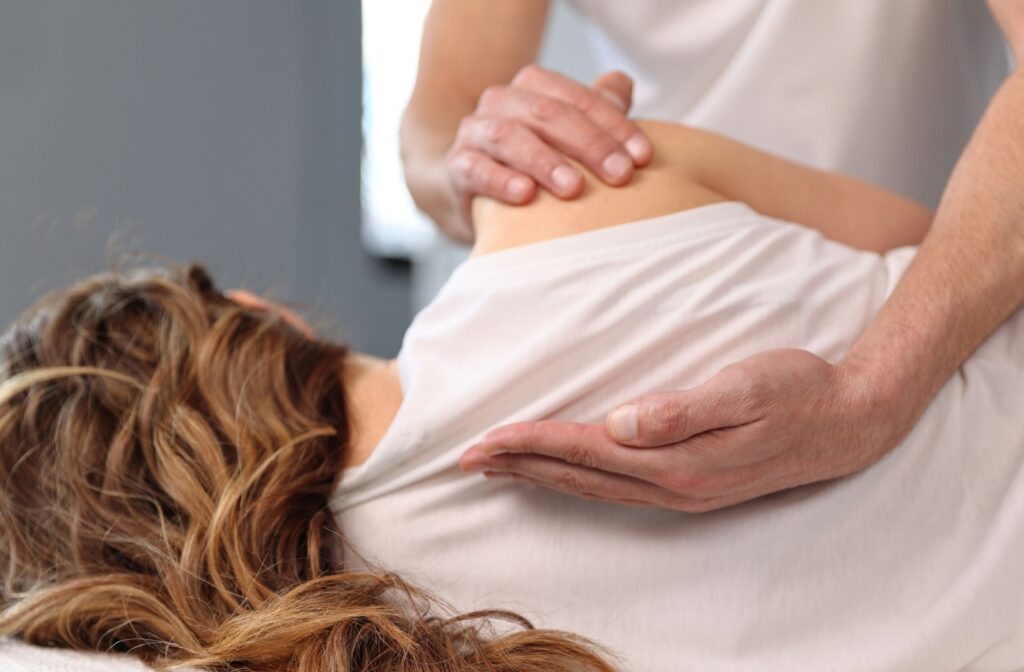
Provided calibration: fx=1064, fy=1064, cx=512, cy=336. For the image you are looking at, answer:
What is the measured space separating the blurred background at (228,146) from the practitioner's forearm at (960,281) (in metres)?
1.99

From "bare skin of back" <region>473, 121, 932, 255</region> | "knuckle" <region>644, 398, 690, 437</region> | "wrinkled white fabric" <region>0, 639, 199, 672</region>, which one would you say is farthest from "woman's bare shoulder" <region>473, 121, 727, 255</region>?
"wrinkled white fabric" <region>0, 639, 199, 672</region>

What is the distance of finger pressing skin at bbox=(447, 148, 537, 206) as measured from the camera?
43.4 inches

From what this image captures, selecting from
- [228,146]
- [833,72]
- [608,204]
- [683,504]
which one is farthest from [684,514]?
[228,146]

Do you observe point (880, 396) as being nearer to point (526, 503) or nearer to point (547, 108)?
point (526, 503)

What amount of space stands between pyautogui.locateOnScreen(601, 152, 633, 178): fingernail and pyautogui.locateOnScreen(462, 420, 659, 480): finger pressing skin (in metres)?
0.30

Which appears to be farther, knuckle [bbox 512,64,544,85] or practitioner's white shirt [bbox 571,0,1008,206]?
practitioner's white shirt [bbox 571,0,1008,206]

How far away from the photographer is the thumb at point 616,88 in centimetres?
128

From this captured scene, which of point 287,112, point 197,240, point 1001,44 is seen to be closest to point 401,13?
point 287,112

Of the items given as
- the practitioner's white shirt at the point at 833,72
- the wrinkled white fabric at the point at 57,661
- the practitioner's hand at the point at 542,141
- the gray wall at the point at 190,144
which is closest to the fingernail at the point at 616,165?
the practitioner's hand at the point at 542,141

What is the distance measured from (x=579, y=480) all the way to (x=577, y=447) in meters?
0.04

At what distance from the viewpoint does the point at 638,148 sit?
1.08 metres

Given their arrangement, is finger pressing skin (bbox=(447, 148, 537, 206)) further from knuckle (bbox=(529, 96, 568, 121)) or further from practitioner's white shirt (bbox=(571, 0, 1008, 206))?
practitioner's white shirt (bbox=(571, 0, 1008, 206))

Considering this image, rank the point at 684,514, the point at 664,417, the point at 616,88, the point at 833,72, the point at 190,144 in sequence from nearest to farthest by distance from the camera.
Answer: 1. the point at 664,417
2. the point at 684,514
3. the point at 616,88
4. the point at 833,72
5. the point at 190,144

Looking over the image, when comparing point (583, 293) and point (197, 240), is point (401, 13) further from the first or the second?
point (583, 293)
